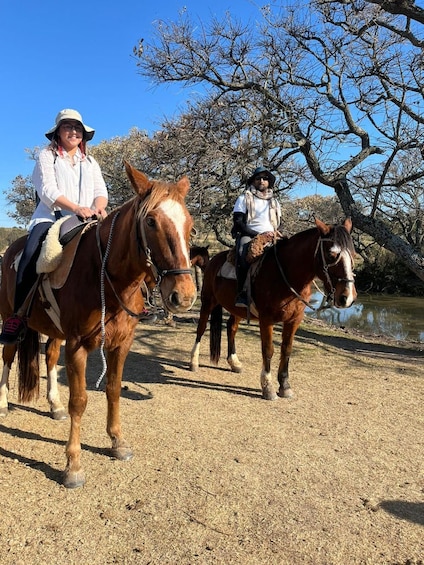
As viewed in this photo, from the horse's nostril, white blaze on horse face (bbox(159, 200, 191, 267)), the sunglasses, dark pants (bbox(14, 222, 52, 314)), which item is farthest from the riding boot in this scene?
the horse's nostril

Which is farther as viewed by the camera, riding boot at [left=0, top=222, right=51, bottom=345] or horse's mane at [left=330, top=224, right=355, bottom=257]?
horse's mane at [left=330, top=224, right=355, bottom=257]

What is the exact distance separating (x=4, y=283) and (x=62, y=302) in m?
1.48

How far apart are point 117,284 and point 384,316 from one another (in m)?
16.7

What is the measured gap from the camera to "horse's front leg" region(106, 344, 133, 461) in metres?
3.47

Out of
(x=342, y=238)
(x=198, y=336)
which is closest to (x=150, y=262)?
(x=342, y=238)

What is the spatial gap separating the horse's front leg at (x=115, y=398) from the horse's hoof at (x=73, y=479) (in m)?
0.44

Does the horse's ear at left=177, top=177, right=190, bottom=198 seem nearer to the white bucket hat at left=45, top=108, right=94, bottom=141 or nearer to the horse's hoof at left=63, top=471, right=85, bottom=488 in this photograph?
the white bucket hat at left=45, top=108, right=94, bottom=141

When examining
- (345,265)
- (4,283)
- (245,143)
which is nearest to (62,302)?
(4,283)

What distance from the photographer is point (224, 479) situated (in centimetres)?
330

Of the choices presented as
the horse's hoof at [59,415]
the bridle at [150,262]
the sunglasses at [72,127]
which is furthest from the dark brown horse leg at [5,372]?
the bridle at [150,262]

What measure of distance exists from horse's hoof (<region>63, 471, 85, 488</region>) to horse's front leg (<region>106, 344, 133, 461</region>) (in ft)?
1.46

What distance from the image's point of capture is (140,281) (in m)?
3.02

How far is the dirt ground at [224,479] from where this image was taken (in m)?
2.51

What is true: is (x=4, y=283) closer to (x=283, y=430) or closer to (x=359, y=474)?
(x=283, y=430)
